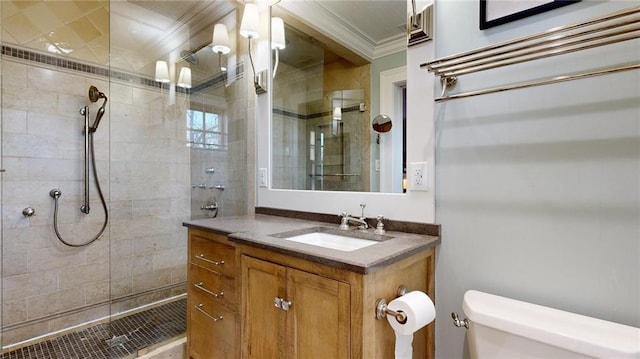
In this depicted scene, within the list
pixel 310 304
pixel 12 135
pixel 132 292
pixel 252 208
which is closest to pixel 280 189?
pixel 252 208

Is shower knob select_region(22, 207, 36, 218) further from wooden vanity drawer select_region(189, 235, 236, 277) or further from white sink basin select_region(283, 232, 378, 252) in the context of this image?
white sink basin select_region(283, 232, 378, 252)

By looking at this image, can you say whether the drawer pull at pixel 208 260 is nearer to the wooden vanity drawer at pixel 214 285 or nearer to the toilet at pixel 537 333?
the wooden vanity drawer at pixel 214 285

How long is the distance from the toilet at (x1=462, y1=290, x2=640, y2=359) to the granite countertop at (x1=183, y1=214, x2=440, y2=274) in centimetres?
29

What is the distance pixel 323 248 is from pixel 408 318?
13.5 inches

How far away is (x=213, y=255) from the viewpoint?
147 cm

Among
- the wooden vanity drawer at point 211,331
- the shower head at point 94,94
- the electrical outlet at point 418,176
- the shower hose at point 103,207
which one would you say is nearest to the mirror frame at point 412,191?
the electrical outlet at point 418,176

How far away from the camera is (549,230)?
999 millimetres

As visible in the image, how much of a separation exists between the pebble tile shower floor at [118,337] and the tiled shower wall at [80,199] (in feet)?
0.36

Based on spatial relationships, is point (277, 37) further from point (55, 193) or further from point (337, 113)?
point (55, 193)

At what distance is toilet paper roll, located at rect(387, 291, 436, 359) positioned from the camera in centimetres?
87

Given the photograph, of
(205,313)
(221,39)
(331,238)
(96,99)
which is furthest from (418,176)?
(96,99)

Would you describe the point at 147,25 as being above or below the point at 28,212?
above

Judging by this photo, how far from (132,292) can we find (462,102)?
247cm

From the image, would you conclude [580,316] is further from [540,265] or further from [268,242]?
[268,242]
